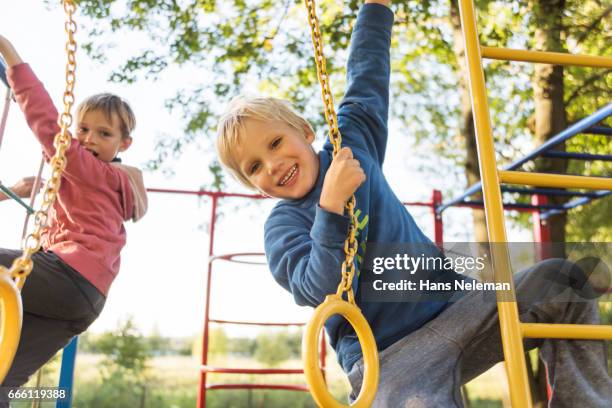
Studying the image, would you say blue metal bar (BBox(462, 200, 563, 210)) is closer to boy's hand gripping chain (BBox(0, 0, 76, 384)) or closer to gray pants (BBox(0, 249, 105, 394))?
gray pants (BBox(0, 249, 105, 394))

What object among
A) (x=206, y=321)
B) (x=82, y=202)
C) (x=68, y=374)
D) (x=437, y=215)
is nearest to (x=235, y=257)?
(x=206, y=321)

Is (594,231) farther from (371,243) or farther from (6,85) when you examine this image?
(6,85)

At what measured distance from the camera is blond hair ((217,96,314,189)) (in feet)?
5.62

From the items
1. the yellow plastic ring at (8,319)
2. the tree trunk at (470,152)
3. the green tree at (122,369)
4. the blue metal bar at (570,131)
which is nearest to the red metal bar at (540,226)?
Result: the tree trunk at (470,152)

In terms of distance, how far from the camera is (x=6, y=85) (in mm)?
2121

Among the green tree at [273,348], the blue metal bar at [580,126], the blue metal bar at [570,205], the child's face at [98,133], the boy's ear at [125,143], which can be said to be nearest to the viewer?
the blue metal bar at [580,126]

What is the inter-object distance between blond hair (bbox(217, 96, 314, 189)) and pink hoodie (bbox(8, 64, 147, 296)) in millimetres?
663

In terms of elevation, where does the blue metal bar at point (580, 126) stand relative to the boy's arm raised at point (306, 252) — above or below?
above

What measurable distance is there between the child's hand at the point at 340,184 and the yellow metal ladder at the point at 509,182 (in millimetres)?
400

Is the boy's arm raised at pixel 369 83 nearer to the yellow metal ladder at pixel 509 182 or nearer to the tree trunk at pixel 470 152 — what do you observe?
the yellow metal ladder at pixel 509 182

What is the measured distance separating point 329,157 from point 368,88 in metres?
0.28

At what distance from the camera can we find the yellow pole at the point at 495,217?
53.7 inches

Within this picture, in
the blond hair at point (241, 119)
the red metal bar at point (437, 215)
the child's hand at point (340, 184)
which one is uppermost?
the red metal bar at point (437, 215)

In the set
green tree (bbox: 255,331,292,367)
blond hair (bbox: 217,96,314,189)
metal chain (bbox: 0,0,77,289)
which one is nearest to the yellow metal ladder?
blond hair (bbox: 217,96,314,189)
